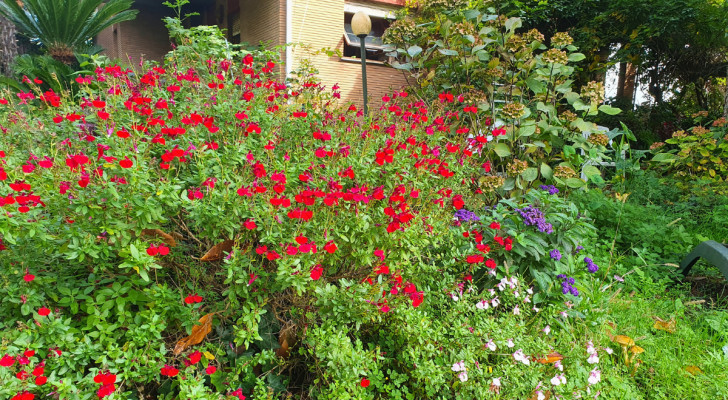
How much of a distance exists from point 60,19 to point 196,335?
29.2 ft

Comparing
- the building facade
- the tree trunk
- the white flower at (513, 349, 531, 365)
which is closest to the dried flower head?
the white flower at (513, 349, 531, 365)

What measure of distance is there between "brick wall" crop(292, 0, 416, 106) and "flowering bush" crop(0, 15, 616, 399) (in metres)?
6.80

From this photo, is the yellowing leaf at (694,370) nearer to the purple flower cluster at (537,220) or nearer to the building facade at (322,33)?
the purple flower cluster at (537,220)

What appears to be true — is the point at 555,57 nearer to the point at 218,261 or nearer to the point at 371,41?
the point at 218,261

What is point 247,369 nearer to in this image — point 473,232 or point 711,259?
point 473,232

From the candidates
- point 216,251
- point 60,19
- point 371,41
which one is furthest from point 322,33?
point 216,251

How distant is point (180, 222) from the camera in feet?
5.79

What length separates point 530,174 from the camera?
3.10 meters

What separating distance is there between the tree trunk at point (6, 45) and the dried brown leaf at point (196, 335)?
1032 centimetres

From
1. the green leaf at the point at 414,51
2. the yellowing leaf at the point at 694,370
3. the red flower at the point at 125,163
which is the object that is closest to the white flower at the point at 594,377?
the yellowing leaf at the point at 694,370

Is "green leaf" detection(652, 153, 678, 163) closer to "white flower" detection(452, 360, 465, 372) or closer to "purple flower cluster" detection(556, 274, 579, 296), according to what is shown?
"purple flower cluster" detection(556, 274, 579, 296)

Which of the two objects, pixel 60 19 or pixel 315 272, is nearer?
pixel 315 272

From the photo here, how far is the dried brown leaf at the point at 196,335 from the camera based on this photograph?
4.90 feet

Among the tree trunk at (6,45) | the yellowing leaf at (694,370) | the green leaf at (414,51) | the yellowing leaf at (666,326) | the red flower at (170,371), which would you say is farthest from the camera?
the tree trunk at (6,45)
